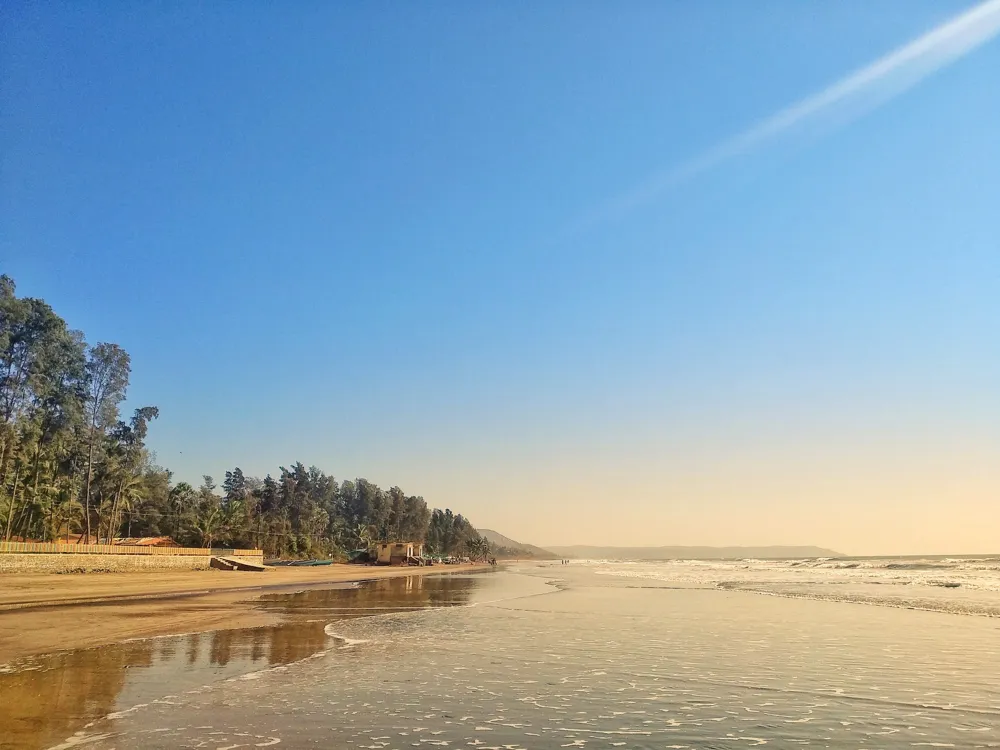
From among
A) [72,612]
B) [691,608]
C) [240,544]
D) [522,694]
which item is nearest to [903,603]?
[691,608]

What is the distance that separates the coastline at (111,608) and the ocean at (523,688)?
1.82 meters

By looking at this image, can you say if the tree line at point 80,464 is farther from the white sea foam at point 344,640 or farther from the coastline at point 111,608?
the white sea foam at point 344,640

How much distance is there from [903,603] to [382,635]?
27.8 meters

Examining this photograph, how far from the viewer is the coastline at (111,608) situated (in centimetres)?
1833

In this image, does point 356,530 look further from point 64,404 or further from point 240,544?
point 64,404

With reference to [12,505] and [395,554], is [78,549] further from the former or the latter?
[395,554]

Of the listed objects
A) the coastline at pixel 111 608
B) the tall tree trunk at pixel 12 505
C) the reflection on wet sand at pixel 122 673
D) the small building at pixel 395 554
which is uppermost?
the tall tree trunk at pixel 12 505

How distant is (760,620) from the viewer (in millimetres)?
25312

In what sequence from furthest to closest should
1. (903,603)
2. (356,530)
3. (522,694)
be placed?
(356,530)
(903,603)
(522,694)

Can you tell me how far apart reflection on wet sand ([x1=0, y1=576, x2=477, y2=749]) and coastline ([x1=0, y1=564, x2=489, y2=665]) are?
4.58 ft

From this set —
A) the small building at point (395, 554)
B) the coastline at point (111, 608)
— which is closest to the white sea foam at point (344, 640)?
the coastline at point (111, 608)

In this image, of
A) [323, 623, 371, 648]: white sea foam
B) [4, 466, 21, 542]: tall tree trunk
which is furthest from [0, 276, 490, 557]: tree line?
[323, 623, 371, 648]: white sea foam

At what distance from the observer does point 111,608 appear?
88.6ft

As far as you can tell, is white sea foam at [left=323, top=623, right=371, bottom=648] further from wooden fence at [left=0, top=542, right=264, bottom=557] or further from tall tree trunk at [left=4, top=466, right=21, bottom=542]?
tall tree trunk at [left=4, top=466, right=21, bottom=542]
